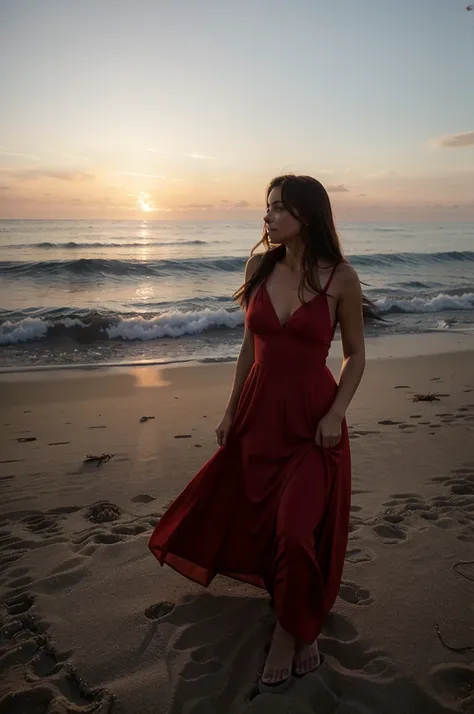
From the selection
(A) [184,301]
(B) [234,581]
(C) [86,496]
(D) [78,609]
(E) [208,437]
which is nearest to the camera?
(D) [78,609]

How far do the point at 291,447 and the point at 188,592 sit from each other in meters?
1.13

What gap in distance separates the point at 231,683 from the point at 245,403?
47.3 inches

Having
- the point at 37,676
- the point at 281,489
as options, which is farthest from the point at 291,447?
the point at 37,676

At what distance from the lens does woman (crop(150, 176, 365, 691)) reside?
2.42 metres

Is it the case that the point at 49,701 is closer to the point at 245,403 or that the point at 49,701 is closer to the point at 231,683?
the point at 231,683

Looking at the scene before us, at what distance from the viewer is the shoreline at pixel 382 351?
921 centimetres

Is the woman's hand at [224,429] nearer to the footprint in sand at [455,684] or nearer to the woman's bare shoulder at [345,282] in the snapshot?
the woman's bare shoulder at [345,282]

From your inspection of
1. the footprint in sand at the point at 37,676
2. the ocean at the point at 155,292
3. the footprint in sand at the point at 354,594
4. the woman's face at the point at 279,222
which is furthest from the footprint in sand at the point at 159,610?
the ocean at the point at 155,292

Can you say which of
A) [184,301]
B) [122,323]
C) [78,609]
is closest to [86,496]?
[78,609]

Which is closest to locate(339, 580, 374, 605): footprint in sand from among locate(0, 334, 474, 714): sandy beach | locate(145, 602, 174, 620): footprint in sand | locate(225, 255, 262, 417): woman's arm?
locate(0, 334, 474, 714): sandy beach

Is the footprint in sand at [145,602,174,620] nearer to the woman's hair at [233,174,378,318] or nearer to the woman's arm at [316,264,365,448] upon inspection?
the woman's arm at [316,264,365,448]

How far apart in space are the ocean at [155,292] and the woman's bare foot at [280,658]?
7479 mm

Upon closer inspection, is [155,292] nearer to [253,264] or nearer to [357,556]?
[357,556]

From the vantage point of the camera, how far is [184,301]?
55.4 feet
